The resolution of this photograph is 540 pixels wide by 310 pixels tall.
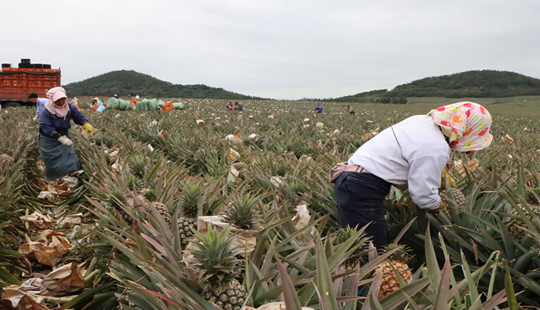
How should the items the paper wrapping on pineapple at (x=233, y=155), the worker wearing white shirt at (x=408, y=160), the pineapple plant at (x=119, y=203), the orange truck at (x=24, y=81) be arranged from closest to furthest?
1. the pineapple plant at (x=119, y=203)
2. the worker wearing white shirt at (x=408, y=160)
3. the paper wrapping on pineapple at (x=233, y=155)
4. the orange truck at (x=24, y=81)

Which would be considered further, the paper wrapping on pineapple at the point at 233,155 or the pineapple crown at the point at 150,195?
the paper wrapping on pineapple at the point at 233,155

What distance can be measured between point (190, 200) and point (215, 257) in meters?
0.82

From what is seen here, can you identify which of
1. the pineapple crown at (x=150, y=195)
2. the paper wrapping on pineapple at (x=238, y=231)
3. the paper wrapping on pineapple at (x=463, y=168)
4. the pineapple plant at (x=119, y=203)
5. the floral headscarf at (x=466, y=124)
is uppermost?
the floral headscarf at (x=466, y=124)

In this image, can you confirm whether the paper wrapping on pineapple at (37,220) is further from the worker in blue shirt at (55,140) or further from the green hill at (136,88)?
the green hill at (136,88)

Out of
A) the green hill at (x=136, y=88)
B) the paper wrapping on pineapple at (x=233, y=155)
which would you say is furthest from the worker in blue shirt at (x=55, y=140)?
the green hill at (x=136, y=88)

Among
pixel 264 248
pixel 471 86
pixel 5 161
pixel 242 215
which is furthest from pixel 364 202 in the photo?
pixel 471 86

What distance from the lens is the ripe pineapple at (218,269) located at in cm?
130

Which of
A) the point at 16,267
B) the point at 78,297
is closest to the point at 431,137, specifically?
the point at 78,297

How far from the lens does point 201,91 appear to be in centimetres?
7200

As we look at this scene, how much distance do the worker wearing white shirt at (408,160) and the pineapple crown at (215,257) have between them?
1445 mm

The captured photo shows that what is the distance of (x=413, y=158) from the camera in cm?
261

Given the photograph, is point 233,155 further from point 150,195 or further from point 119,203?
point 119,203

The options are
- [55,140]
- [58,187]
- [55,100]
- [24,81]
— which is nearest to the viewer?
[58,187]

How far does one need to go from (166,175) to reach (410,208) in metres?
2.07
